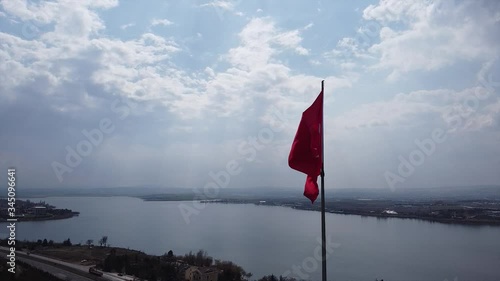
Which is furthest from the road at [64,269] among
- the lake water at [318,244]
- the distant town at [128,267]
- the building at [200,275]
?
the lake water at [318,244]

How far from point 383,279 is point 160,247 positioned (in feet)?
26.0

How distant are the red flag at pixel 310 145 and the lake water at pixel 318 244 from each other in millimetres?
8186

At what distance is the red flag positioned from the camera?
156 centimetres

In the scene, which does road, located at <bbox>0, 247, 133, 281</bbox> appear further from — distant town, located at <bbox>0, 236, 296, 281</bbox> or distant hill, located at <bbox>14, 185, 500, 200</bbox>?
distant hill, located at <bbox>14, 185, 500, 200</bbox>

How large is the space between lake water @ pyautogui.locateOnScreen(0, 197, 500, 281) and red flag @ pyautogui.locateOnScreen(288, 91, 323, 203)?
26.9 feet

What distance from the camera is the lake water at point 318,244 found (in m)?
10.1

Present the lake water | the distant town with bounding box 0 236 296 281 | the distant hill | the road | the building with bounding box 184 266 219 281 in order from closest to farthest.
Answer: the building with bounding box 184 266 219 281 → the distant town with bounding box 0 236 296 281 → the road → the lake water → the distant hill

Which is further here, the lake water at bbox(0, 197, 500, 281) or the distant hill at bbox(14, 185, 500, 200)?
the distant hill at bbox(14, 185, 500, 200)

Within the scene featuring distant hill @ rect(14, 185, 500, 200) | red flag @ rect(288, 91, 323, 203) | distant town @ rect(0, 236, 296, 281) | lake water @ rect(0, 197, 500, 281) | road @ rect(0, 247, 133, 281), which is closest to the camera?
red flag @ rect(288, 91, 323, 203)

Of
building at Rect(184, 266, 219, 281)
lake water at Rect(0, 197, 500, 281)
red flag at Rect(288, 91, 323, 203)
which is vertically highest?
red flag at Rect(288, 91, 323, 203)

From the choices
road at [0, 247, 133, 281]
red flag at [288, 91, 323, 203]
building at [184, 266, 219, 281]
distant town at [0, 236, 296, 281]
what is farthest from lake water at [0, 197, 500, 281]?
red flag at [288, 91, 323, 203]

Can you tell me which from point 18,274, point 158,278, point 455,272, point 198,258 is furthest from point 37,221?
point 455,272

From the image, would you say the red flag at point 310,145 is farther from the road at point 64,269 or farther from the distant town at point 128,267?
the road at point 64,269

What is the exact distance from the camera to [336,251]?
12594 millimetres
